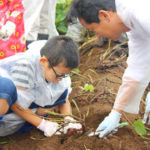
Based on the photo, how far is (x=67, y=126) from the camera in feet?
6.11

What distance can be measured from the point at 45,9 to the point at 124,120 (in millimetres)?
2115

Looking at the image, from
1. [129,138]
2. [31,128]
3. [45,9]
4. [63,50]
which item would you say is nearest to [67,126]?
[31,128]

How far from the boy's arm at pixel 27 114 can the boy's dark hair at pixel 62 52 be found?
0.41 m

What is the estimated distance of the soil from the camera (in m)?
1.70

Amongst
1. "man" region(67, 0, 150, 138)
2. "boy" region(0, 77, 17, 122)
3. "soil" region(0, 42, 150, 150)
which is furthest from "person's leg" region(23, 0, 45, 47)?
"man" region(67, 0, 150, 138)

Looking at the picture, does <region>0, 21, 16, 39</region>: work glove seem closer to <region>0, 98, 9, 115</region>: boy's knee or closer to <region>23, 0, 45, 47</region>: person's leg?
<region>23, 0, 45, 47</region>: person's leg

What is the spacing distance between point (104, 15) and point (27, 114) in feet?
2.91

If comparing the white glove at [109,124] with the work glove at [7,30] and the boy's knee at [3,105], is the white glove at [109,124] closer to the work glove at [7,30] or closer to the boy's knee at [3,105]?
the boy's knee at [3,105]

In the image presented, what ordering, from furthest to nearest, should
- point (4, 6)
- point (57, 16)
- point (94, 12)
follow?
point (57, 16)
point (4, 6)
point (94, 12)

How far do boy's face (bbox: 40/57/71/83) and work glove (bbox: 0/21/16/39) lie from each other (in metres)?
0.77

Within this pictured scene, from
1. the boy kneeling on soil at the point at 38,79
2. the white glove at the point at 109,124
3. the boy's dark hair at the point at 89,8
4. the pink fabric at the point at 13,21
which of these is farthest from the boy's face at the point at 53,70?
the pink fabric at the point at 13,21

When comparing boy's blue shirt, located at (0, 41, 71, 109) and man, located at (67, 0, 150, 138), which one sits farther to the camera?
boy's blue shirt, located at (0, 41, 71, 109)

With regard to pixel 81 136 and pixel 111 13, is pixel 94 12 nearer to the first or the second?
pixel 111 13

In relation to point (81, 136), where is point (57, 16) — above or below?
above
